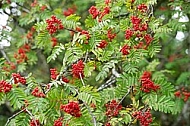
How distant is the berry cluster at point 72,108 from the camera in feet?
7.29

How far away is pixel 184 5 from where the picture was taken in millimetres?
3674

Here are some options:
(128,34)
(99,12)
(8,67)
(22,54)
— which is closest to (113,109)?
(128,34)

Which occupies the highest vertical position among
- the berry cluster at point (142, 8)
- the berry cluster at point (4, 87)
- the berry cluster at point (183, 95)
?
the berry cluster at point (142, 8)

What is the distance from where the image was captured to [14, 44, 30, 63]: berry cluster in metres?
4.17

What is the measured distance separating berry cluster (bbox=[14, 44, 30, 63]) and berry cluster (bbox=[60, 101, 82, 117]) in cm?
198

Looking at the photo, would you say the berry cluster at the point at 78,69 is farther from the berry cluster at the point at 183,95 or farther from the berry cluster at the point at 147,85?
the berry cluster at the point at 183,95

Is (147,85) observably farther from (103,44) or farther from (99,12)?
(99,12)

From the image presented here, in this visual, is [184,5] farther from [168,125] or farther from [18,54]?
[168,125]

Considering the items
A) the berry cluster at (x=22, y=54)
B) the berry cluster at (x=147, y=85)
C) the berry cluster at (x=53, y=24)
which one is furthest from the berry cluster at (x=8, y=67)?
the berry cluster at (x=147, y=85)

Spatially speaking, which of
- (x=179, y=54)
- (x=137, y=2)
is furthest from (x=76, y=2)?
(x=137, y=2)

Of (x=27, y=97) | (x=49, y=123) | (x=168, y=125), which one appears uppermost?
(x=27, y=97)

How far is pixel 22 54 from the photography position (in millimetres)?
4195

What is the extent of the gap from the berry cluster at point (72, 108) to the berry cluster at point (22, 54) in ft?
6.49

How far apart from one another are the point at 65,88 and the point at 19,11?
2.53 metres
